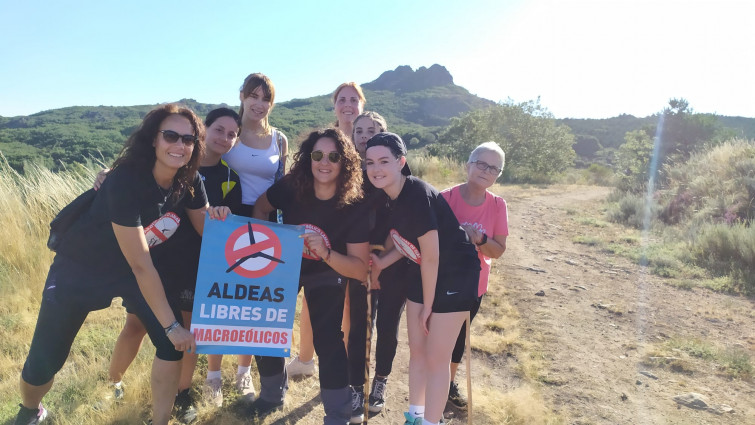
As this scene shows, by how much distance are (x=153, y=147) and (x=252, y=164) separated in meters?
0.88

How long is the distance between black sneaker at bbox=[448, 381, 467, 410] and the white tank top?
222cm

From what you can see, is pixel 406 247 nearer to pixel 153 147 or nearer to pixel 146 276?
pixel 146 276

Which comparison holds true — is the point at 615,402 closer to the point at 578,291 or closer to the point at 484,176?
the point at 484,176

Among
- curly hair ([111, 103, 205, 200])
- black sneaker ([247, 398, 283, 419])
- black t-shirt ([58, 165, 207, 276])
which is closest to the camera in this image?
black t-shirt ([58, 165, 207, 276])

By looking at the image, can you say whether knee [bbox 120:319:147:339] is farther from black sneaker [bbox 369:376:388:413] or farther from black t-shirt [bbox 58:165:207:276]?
black sneaker [bbox 369:376:388:413]

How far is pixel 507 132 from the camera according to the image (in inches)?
976

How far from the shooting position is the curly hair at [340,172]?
114 inches

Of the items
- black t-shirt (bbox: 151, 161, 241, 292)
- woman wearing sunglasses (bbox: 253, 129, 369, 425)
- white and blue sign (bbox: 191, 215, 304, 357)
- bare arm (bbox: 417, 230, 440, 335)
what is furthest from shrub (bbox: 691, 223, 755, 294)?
black t-shirt (bbox: 151, 161, 241, 292)

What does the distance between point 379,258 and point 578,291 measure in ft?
14.3

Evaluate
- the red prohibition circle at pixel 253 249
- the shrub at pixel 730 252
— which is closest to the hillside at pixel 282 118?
the red prohibition circle at pixel 253 249

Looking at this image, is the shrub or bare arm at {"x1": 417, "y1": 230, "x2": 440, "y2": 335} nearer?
bare arm at {"x1": 417, "y1": 230, "x2": 440, "y2": 335}

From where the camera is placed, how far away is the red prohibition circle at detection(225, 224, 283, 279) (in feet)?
9.24

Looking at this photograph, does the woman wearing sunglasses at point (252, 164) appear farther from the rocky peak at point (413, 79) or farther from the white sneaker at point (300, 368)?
the rocky peak at point (413, 79)

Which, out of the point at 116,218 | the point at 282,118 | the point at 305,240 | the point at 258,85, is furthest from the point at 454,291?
the point at 282,118
